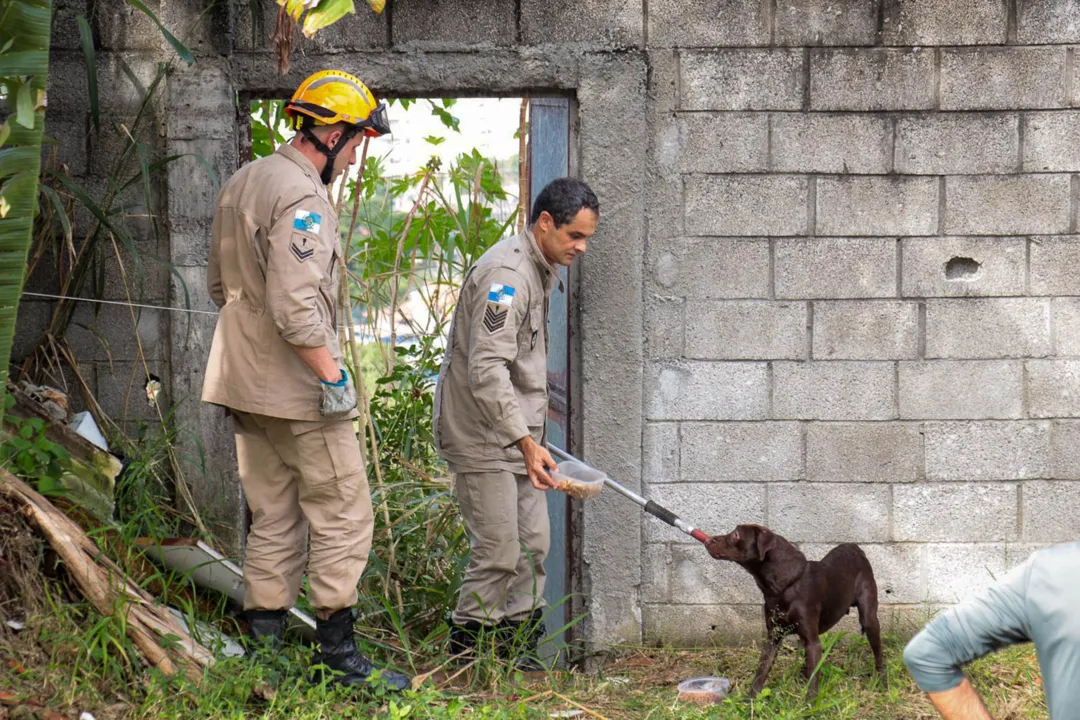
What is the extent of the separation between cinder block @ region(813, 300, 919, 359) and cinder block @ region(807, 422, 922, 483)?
0.29m

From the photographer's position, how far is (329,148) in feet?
13.2

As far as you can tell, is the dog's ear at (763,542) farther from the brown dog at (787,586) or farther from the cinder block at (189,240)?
the cinder block at (189,240)

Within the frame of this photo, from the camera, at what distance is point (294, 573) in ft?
13.8

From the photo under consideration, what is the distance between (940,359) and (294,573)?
2.72m

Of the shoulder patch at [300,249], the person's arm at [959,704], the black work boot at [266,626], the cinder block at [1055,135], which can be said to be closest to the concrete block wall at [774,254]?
the cinder block at [1055,135]

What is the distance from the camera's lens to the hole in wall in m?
4.78

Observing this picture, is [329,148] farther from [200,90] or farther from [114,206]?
[114,206]

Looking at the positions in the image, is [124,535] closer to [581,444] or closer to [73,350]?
[73,350]

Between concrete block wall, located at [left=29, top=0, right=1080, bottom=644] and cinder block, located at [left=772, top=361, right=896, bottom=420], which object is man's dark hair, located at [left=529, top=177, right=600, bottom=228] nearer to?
concrete block wall, located at [left=29, top=0, right=1080, bottom=644]

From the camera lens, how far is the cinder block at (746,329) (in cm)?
479

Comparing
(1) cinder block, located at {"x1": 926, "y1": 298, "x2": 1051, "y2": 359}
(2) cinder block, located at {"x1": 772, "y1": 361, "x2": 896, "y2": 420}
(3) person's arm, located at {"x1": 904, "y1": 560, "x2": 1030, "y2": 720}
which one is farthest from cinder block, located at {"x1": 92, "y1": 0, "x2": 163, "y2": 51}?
(3) person's arm, located at {"x1": 904, "y1": 560, "x2": 1030, "y2": 720}

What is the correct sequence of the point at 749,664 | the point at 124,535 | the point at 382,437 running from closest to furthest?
the point at 124,535
the point at 749,664
the point at 382,437

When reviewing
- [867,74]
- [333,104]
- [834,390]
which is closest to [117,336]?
[333,104]

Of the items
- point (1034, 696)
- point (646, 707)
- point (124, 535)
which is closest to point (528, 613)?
point (646, 707)
